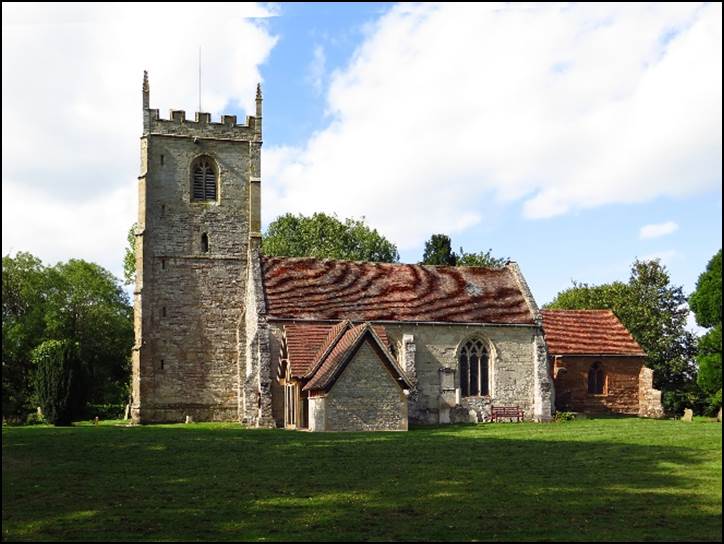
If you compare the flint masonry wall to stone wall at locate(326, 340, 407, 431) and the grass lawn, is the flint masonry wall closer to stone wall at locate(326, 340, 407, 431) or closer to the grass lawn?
stone wall at locate(326, 340, 407, 431)

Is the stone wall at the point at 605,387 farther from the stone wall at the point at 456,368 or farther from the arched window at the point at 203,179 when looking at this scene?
the arched window at the point at 203,179

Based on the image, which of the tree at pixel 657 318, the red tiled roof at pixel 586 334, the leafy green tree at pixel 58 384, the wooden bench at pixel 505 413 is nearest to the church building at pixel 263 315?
the wooden bench at pixel 505 413

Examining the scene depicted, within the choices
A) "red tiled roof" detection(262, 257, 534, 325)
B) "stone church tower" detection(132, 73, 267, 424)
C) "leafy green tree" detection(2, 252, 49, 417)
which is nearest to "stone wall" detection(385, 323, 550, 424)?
"red tiled roof" detection(262, 257, 534, 325)

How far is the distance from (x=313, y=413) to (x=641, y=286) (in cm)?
3569

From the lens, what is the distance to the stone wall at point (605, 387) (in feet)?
152

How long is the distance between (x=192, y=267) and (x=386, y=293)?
10.4 m

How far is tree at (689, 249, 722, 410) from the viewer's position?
1494cm

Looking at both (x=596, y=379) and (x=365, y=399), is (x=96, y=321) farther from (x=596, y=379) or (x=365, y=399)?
(x=596, y=379)

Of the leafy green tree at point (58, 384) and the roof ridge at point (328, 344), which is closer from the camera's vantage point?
the roof ridge at point (328, 344)

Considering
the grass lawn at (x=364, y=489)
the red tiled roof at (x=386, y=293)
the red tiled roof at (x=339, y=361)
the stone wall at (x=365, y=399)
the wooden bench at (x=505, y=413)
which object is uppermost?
the red tiled roof at (x=386, y=293)

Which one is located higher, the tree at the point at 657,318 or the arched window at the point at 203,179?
the arched window at the point at 203,179

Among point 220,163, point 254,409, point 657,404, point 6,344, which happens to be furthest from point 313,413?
point 6,344

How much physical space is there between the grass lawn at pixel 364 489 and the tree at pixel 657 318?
3118 centimetres

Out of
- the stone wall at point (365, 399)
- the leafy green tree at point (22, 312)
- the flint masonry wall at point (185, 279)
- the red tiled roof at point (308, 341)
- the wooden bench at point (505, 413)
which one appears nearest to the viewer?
the stone wall at point (365, 399)
